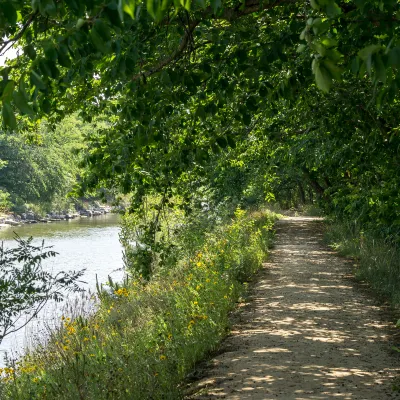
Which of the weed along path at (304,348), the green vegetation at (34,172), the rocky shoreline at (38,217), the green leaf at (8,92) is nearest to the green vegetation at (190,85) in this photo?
the green leaf at (8,92)

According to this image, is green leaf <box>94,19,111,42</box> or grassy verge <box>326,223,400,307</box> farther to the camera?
grassy verge <box>326,223,400,307</box>

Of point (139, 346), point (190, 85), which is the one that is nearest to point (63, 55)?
point (190, 85)

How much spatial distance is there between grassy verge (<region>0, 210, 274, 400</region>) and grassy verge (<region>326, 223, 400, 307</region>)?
8.66ft

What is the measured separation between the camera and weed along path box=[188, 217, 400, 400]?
6.02m

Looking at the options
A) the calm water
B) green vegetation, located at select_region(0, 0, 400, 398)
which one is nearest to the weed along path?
green vegetation, located at select_region(0, 0, 400, 398)

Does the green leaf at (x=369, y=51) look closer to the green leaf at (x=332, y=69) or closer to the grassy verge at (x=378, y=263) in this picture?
the green leaf at (x=332, y=69)

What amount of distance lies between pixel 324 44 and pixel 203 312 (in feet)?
20.7

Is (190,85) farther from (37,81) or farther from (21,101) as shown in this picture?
(21,101)

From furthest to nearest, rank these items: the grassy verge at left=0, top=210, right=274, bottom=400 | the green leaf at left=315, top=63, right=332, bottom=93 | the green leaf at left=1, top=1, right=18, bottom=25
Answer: the grassy verge at left=0, top=210, right=274, bottom=400 → the green leaf at left=1, top=1, right=18, bottom=25 → the green leaf at left=315, top=63, right=332, bottom=93

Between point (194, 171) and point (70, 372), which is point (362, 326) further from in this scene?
point (70, 372)

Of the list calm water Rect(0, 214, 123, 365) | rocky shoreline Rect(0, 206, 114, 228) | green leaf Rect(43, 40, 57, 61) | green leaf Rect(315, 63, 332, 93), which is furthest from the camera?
rocky shoreline Rect(0, 206, 114, 228)

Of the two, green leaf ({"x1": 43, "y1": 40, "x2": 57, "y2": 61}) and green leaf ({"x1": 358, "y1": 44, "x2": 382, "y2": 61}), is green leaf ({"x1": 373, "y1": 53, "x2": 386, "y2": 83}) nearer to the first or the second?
green leaf ({"x1": 358, "y1": 44, "x2": 382, "y2": 61})

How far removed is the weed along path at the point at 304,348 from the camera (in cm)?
602

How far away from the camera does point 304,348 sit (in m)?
7.59
